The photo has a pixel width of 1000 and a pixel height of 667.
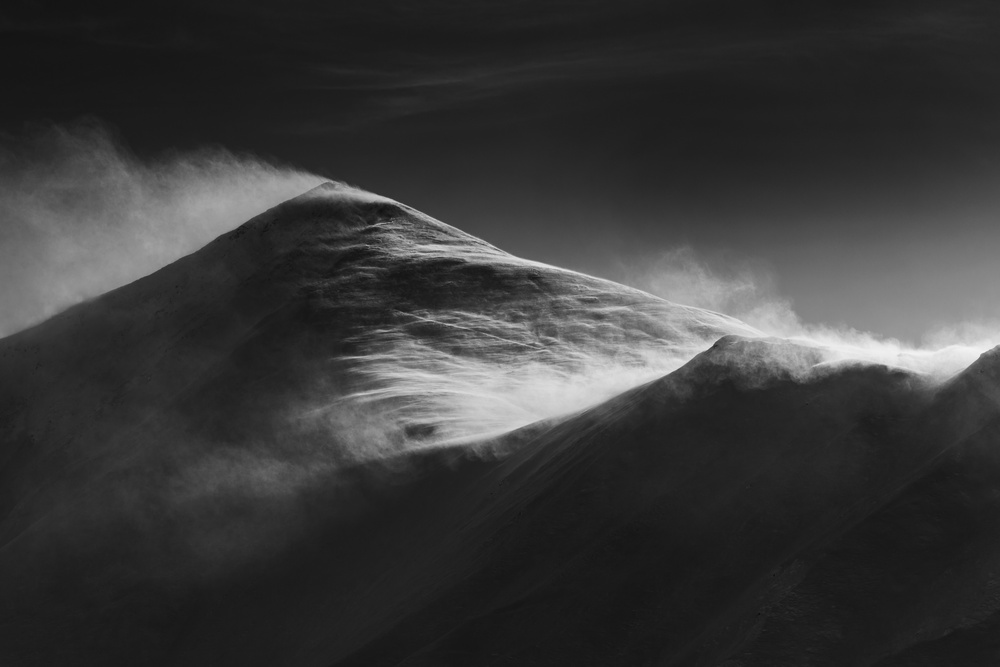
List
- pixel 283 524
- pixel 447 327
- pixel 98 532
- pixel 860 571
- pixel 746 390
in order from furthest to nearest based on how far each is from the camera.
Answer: pixel 447 327 → pixel 98 532 → pixel 283 524 → pixel 746 390 → pixel 860 571

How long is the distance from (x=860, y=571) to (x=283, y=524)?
995 inches

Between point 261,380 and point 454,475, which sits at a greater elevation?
point 261,380

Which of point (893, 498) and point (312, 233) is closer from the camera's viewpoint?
point (893, 498)

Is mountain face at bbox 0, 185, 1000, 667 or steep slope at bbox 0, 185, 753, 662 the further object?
steep slope at bbox 0, 185, 753, 662

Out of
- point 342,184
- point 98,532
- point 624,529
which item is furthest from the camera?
point 342,184

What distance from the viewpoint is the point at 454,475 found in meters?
46.1

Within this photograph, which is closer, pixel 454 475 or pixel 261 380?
pixel 454 475

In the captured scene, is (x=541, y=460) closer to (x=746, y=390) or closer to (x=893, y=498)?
(x=746, y=390)

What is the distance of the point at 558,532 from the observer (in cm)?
3644

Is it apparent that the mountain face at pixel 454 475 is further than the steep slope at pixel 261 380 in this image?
No

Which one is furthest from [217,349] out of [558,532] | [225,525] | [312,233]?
[558,532]

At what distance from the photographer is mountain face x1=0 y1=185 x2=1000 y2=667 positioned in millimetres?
31234

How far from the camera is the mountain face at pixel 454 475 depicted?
31234mm

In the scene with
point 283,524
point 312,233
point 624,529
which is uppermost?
point 312,233
